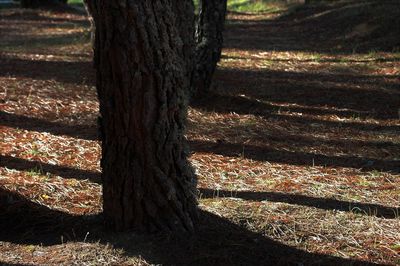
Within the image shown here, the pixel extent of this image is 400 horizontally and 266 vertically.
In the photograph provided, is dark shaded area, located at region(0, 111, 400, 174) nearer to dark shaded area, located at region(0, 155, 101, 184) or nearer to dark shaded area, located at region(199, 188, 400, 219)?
dark shaded area, located at region(0, 155, 101, 184)

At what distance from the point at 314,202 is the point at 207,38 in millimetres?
3835

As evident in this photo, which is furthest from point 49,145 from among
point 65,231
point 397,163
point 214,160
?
point 397,163

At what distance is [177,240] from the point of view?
11.8 ft

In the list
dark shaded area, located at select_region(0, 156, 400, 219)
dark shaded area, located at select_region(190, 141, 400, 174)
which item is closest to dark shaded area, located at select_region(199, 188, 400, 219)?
dark shaded area, located at select_region(0, 156, 400, 219)

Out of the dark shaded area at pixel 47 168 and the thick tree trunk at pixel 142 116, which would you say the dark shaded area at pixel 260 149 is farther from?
the thick tree trunk at pixel 142 116

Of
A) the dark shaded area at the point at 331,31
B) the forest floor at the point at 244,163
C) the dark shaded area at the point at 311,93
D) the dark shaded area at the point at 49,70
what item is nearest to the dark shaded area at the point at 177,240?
the forest floor at the point at 244,163

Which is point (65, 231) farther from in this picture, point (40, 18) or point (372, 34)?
point (40, 18)

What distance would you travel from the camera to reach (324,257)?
352cm

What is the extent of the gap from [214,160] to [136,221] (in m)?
1.99

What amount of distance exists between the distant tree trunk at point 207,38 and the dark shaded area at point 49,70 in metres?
1.62

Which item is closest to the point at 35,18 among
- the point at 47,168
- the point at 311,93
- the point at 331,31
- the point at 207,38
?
the point at 331,31

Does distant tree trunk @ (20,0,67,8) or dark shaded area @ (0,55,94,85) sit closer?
dark shaded area @ (0,55,94,85)

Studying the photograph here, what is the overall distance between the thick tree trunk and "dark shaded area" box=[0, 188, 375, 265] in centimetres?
10

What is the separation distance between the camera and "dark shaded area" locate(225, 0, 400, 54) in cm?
1250
